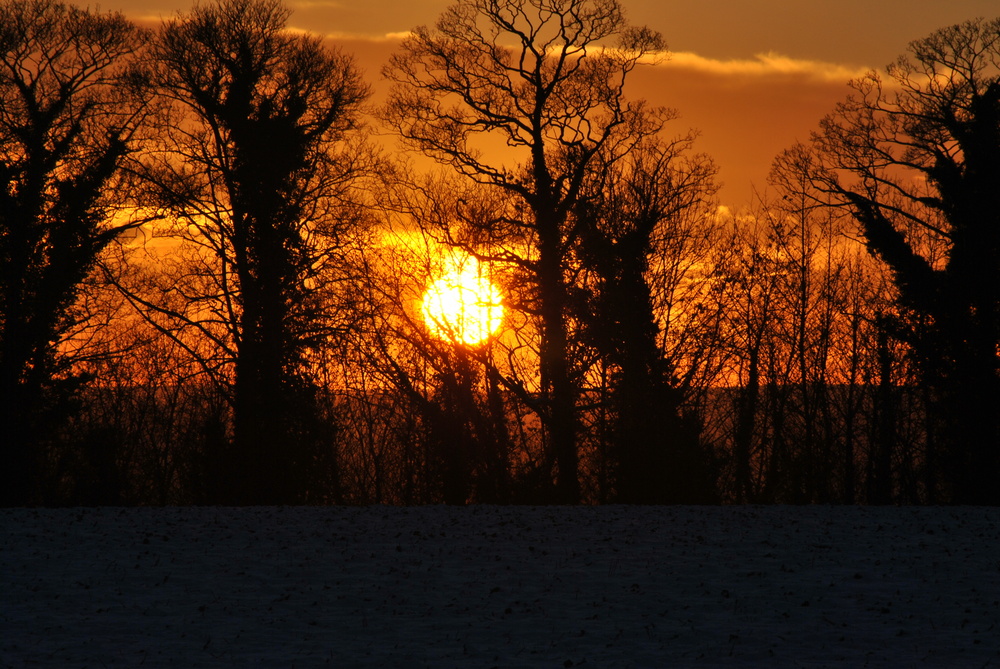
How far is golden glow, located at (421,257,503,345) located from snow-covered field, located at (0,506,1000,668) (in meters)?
11.8

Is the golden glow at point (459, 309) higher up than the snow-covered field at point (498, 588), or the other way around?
Answer: the golden glow at point (459, 309)

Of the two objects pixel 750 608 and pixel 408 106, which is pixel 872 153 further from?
pixel 750 608

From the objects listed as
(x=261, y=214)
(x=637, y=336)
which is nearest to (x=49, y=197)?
(x=261, y=214)

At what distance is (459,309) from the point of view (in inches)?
1233

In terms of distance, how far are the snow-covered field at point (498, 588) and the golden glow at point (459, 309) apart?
1181cm

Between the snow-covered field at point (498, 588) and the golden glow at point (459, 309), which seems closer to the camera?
the snow-covered field at point (498, 588)

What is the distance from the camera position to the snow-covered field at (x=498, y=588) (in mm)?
9953

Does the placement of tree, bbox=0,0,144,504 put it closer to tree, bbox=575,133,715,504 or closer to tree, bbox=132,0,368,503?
tree, bbox=132,0,368,503

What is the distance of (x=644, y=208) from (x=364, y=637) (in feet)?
62.2

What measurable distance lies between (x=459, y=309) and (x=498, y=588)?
62.7 ft

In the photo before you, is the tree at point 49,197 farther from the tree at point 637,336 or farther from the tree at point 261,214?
the tree at point 637,336

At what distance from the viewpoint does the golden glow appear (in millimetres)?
29469

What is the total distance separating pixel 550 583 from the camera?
12992 millimetres

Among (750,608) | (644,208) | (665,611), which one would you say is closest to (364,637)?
(665,611)
